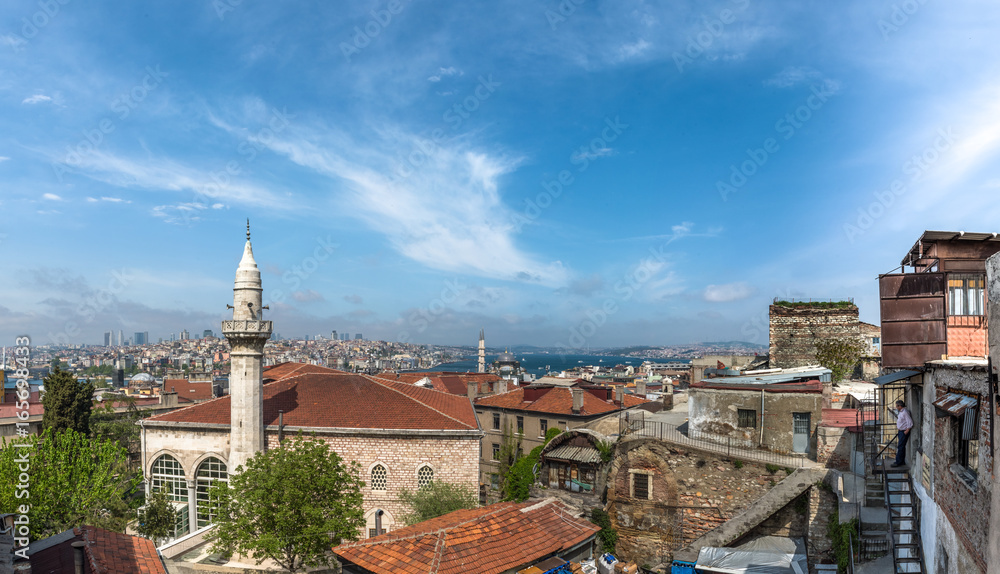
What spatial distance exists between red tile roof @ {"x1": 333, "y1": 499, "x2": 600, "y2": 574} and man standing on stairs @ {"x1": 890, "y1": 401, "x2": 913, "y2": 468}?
961cm

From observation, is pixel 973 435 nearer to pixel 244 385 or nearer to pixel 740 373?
pixel 740 373

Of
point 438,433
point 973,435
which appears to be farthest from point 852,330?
point 973,435

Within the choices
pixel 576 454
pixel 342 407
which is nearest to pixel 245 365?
pixel 342 407

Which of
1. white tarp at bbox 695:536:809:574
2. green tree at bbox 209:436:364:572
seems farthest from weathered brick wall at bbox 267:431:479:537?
white tarp at bbox 695:536:809:574

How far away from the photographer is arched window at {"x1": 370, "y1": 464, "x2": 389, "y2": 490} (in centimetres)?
2589

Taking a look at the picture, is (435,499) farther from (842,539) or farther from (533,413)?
(533,413)

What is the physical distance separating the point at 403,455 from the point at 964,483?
22.0 metres

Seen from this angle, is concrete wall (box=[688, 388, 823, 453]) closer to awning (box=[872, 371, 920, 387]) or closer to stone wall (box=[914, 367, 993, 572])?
awning (box=[872, 371, 920, 387])

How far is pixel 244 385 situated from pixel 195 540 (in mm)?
6450

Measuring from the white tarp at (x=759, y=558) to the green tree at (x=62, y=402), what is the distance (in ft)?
116

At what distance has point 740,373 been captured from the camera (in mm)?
26422

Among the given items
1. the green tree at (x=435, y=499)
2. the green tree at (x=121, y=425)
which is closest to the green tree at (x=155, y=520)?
the green tree at (x=435, y=499)

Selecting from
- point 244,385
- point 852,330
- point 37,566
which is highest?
point 852,330

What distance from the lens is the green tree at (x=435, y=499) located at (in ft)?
77.4
